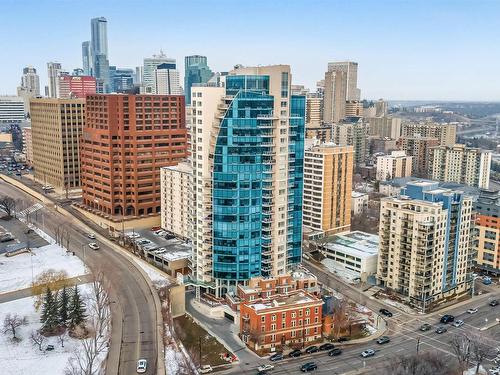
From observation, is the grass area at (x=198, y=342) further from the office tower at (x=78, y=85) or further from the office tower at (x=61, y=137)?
the office tower at (x=78, y=85)

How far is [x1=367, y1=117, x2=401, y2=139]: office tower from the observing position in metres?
172

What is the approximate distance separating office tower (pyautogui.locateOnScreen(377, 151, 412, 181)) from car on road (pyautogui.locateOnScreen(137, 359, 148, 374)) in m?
87.0

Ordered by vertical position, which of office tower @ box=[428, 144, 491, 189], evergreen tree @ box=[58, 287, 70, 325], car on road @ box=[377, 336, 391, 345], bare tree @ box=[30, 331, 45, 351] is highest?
office tower @ box=[428, 144, 491, 189]

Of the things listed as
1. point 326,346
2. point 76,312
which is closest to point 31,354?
point 76,312

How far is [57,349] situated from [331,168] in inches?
1575

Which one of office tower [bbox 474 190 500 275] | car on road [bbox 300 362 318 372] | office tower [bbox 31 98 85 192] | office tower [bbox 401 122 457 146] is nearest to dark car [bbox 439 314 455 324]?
office tower [bbox 474 190 500 275]

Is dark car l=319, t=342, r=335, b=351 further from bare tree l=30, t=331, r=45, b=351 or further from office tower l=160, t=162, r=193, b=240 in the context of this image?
office tower l=160, t=162, r=193, b=240

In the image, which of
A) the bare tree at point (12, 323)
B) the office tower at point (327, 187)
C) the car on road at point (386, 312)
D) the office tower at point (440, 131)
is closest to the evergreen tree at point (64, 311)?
the bare tree at point (12, 323)

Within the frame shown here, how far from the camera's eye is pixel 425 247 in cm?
5022

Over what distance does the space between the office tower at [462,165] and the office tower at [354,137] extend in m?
30.3

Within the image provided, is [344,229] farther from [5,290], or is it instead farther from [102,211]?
[5,290]

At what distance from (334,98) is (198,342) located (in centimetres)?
16185

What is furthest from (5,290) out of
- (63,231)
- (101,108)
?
(101,108)

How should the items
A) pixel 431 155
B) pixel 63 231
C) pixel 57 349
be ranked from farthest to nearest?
pixel 431 155 → pixel 63 231 → pixel 57 349
